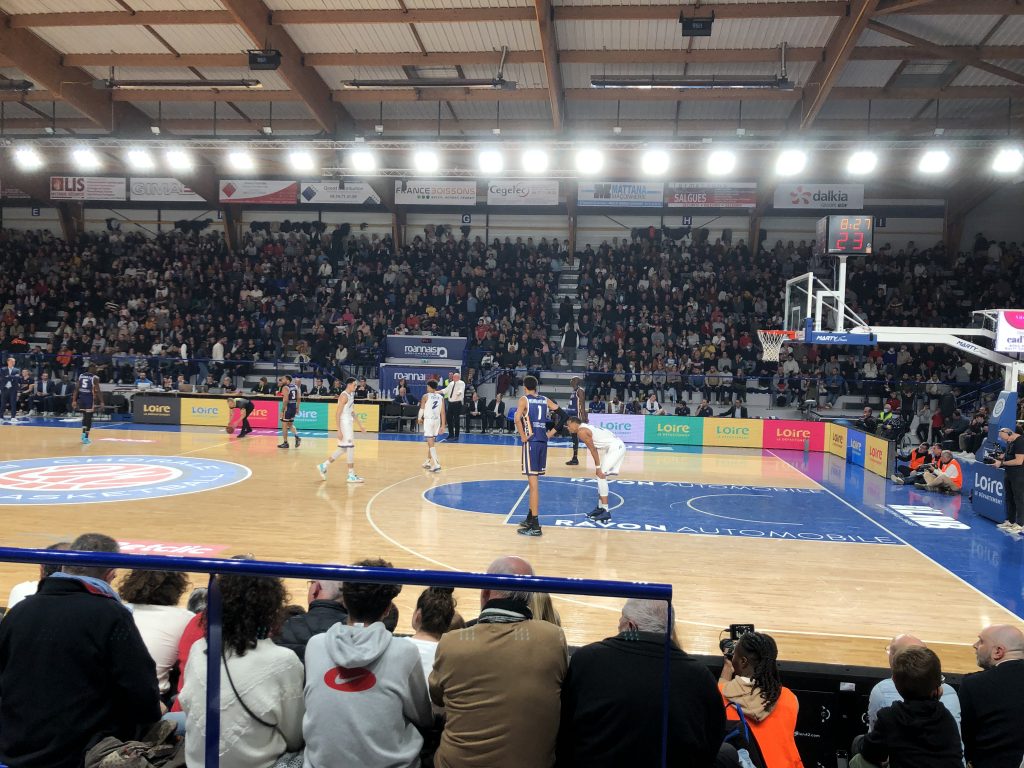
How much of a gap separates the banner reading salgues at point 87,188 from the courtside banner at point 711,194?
20.6m

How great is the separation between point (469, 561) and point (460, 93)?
1468 centimetres

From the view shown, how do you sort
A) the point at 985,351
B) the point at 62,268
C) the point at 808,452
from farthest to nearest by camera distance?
1. the point at 62,268
2. the point at 808,452
3. the point at 985,351

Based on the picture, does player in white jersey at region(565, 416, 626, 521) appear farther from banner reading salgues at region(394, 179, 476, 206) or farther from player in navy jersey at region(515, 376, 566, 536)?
banner reading salgues at region(394, 179, 476, 206)

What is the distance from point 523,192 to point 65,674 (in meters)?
25.4

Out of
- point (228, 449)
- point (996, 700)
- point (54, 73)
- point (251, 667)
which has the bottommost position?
point (228, 449)

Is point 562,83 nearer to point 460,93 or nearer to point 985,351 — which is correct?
point 460,93

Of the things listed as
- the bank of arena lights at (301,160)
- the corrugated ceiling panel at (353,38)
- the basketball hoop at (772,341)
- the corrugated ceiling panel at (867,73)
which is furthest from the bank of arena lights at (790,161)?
the bank of arena lights at (301,160)

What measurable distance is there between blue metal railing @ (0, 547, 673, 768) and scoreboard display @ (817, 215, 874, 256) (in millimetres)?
17611

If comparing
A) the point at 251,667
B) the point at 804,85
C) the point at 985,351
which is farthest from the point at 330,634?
the point at 804,85

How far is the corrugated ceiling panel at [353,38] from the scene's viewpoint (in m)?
17.2

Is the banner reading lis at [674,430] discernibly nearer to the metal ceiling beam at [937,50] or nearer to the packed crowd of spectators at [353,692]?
the metal ceiling beam at [937,50]

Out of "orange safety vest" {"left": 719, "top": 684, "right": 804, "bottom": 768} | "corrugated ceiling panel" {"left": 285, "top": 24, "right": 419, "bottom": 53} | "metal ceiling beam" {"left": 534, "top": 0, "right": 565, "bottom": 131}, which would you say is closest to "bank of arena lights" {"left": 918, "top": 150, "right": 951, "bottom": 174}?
"metal ceiling beam" {"left": 534, "top": 0, "right": 565, "bottom": 131}

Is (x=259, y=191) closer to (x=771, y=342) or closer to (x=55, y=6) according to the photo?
(x=55, y=6)

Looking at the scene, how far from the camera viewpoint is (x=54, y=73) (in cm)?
1883
